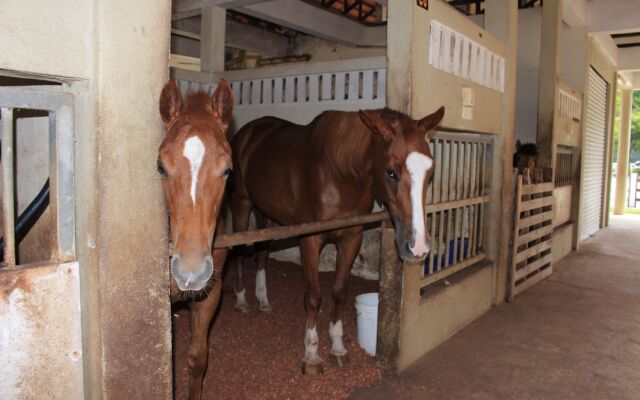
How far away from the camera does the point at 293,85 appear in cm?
562

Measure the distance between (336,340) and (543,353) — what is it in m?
1.62

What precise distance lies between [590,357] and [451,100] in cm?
222

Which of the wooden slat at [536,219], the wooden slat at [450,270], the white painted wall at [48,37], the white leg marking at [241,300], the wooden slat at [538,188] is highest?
the white painted wall at [48,37]

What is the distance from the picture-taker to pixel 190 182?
1643 millimetres

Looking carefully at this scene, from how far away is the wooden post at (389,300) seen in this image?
10.7 feet

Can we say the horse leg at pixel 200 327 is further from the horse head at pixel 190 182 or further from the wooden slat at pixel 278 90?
the wooden slat at pixel 278 90

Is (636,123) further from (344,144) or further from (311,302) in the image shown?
(311,302)

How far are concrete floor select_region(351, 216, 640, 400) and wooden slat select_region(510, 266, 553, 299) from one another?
7 cm

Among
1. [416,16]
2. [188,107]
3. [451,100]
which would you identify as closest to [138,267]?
[188,107]

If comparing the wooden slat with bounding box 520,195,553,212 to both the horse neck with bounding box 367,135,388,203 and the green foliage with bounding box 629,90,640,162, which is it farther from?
the green foliage with bounding box 629,90,640,162

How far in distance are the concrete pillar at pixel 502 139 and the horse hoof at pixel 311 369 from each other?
2377 mm

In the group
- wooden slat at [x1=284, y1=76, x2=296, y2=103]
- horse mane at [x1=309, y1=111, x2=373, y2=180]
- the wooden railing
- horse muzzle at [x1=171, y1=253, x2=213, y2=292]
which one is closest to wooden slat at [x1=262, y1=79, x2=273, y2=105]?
wooden slat at [x1=284, y1=76, x2=296, y2=103]

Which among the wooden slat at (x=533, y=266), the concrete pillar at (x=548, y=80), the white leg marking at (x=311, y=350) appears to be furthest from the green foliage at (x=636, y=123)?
the white leg marking at (x=311, y=350)

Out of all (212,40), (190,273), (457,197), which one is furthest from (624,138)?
(190,273)
